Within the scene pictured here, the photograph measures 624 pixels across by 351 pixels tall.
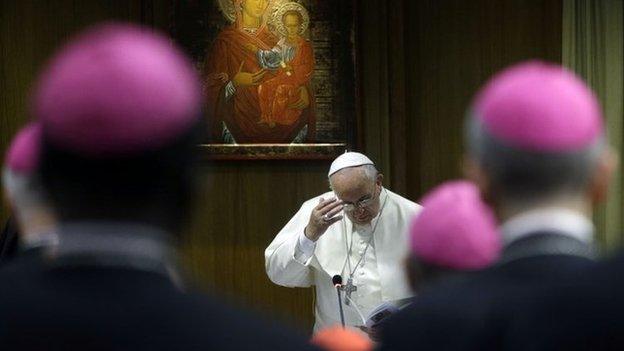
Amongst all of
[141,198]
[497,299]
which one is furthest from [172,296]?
[497,299]

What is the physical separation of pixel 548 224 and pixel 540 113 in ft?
0.65

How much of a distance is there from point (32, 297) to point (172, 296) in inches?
7.0

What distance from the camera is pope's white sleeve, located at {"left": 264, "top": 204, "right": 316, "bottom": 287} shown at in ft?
17.6

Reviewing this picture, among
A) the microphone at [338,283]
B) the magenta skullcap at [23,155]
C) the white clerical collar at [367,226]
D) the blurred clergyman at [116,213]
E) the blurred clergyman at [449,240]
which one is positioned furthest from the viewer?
the white clerical collar at [367,226]

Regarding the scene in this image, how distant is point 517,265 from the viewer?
1.57 m

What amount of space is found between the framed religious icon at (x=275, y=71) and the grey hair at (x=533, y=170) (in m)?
5.36

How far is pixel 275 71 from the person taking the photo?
7051 mm

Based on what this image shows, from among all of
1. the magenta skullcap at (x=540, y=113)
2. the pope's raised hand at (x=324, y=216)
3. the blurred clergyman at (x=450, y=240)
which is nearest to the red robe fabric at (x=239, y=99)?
the pope's raised hand at (x=324, y=216)

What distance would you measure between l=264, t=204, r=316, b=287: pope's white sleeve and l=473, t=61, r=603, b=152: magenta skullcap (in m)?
3.69

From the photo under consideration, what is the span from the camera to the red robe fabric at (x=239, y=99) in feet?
23.1

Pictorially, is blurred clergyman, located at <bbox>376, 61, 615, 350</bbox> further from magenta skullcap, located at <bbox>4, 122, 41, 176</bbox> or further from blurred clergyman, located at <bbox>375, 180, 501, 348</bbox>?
magenta skullcap, located at <bbox>4, 122, 41, 176</bbox>

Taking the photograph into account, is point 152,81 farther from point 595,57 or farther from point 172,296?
point 595,57

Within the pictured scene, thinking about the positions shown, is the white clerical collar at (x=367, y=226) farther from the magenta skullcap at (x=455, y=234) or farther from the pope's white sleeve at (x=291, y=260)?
the magenta skullcap at (x=455, y=234)

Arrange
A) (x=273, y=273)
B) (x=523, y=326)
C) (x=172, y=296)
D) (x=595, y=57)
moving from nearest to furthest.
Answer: (x=172, y=296), (x=523, y=326), (x=273, y=273), (x=595, y=57)
